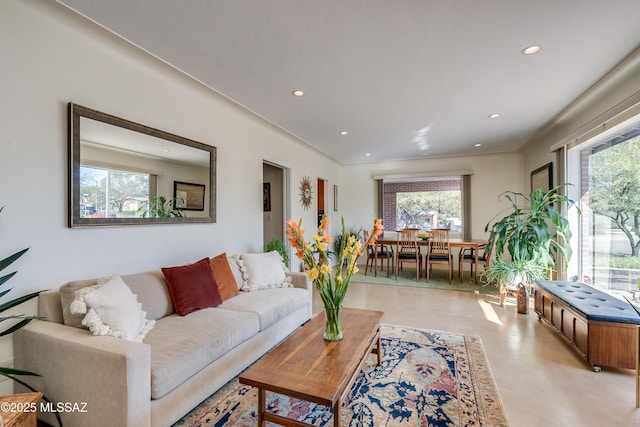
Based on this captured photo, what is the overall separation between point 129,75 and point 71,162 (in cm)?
88

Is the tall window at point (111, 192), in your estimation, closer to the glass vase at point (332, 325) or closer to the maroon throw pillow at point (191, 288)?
the maroon throw pillow at point (191, 288)

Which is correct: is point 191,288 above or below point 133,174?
below

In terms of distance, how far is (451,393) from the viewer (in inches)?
76.3

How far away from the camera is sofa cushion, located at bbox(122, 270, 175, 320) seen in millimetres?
2053

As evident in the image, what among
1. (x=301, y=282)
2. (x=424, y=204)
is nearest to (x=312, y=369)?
(x=301, y=282)

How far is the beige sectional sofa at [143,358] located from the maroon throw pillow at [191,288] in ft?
0.18

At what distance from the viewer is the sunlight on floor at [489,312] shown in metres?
3.30

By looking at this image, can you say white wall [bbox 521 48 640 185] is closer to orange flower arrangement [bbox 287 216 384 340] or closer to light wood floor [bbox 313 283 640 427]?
light wood floor [bbox 313 283 640 427]

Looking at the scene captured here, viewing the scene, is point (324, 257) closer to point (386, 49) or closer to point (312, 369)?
point (312, 369)

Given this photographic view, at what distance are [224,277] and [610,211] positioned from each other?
4080 mm

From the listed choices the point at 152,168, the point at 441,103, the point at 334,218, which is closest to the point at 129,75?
the point at 152,168

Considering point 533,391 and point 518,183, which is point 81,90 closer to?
point 533,391

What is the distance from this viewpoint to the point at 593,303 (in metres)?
2.46

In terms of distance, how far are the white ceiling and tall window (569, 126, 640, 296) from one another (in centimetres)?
69
